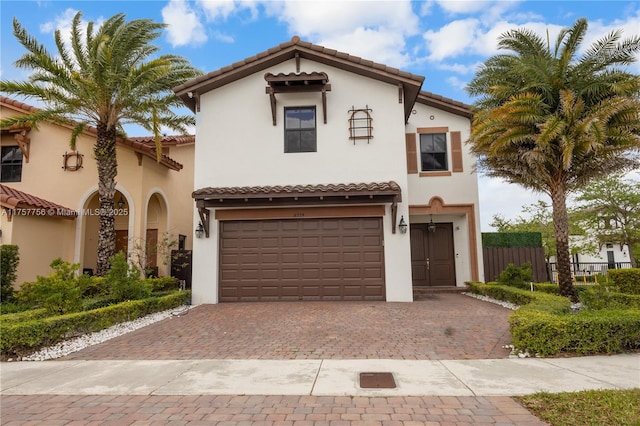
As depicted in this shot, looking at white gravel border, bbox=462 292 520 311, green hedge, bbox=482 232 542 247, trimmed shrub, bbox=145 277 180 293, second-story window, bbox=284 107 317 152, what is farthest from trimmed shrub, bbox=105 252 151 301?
green hedge, bbox=482 232 542 247

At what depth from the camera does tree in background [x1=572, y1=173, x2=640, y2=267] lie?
2408 cm

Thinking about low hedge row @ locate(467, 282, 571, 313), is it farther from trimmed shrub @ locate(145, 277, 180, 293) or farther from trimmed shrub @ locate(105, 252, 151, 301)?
trimmed shrub @ locate(145, 277, 180, 293)

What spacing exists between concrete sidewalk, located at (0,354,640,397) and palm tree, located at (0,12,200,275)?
7709mm

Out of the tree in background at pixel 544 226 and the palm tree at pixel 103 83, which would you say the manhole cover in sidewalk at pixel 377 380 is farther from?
the tree in background at pixel 544 226

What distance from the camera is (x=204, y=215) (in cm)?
1223

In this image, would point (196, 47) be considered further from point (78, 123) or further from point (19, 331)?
point (19, 331)

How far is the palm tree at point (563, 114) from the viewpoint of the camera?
9461mm

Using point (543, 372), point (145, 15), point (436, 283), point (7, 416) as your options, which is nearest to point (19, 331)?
point (7, 416)

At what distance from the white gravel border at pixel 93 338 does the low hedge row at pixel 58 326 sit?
12 centimetres

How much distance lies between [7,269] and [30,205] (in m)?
2.87

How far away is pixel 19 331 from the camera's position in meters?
6.48

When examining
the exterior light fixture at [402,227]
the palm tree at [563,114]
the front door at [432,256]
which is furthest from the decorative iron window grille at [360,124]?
the front door at [432,256]

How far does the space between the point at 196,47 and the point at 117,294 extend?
890cm

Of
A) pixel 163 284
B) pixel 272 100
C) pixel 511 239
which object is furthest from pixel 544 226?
pixel 163 284
